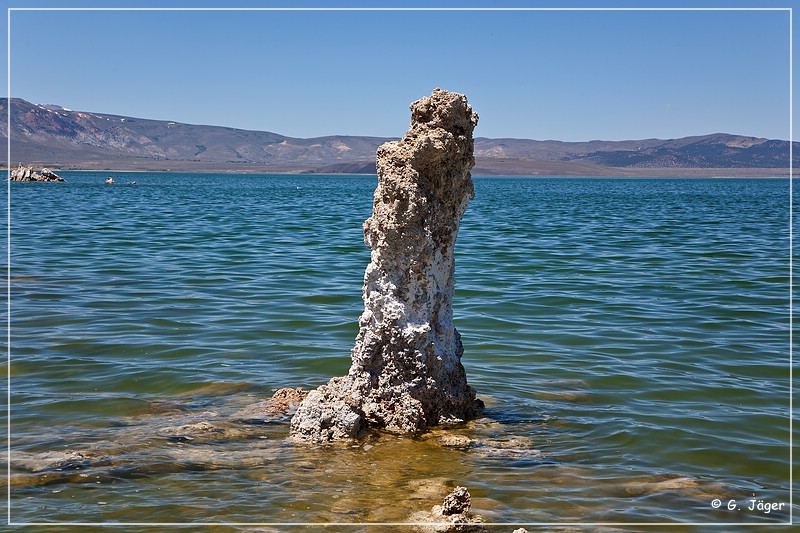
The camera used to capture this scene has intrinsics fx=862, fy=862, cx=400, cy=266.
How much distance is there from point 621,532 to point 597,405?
287 cm

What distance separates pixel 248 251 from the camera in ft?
64.8

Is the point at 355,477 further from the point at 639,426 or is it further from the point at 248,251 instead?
the point at 248,251

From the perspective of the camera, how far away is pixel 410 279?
6934 mm

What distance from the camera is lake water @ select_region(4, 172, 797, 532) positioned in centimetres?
546

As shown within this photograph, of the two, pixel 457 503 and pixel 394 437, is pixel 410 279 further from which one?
pixel 457 503

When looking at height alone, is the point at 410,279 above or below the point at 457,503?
above

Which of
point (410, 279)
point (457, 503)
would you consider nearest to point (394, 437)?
point (410, 279)

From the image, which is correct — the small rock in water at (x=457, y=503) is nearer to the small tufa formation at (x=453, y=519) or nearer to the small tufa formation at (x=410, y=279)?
the small tufa formation at (x=453, y=519)

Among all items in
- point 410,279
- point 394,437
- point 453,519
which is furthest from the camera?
point 410,279

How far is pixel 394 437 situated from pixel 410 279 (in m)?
1.25

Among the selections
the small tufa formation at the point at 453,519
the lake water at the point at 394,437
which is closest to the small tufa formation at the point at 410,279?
the lake water at the point at 394,437

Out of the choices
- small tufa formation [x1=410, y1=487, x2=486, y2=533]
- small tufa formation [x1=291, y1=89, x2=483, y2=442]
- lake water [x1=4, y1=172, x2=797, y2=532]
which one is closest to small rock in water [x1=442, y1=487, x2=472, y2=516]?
small tufa formation [x1=410, y1=487, x2=486, y2=533]

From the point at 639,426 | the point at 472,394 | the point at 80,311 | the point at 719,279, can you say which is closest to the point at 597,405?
the point at 639,426

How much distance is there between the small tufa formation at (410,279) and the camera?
22.4 ft
